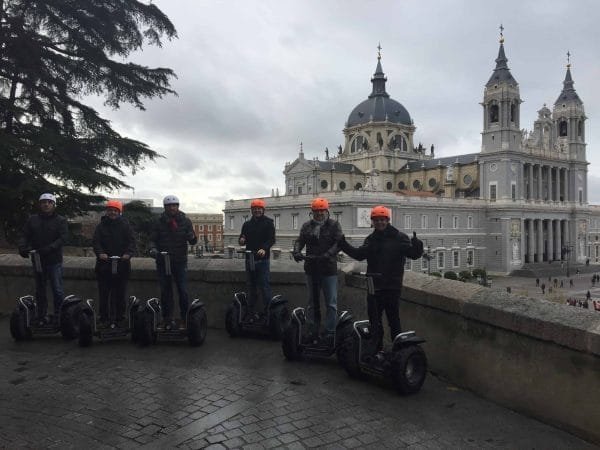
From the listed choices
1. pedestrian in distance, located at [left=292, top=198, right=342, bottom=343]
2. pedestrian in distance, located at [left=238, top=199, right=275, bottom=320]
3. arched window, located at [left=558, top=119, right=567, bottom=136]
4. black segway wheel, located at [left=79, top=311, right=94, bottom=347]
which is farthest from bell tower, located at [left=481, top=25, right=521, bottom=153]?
black segway wheel, located at [left=79, top=311, right=94, bottom=347]

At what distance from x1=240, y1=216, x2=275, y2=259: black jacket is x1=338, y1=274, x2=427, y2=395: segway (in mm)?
1903

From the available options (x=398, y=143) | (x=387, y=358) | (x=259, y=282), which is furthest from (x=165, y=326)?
(x=398, y=143)

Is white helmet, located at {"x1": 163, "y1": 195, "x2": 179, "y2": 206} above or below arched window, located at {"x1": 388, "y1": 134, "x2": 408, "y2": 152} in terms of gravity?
below

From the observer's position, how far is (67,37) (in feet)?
45.8

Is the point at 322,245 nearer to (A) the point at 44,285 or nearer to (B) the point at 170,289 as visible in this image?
(B) the point at 170,289

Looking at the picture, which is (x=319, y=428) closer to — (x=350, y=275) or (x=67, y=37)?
(x=350, y=275)

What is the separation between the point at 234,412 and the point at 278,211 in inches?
2067

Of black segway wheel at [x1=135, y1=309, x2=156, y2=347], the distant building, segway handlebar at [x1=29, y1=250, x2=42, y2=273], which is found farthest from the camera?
the distant building

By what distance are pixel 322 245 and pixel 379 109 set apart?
7697 centimetres

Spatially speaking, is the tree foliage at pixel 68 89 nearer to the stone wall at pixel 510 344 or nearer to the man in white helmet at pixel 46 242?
the man in white helmet at pixel 46 242

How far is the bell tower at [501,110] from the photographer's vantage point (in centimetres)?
5984

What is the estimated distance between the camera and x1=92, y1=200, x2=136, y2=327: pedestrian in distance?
21.0 ft

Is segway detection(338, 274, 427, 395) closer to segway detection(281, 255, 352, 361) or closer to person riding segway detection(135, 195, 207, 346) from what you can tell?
segway detection(281, 255, 352, 361)

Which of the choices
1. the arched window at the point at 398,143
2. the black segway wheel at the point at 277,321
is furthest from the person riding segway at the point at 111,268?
the arched window at the point at 398,143
